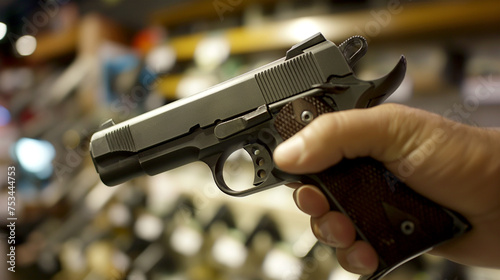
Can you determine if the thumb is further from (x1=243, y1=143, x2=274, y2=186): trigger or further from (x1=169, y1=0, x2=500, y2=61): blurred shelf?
(x1=169, y1=0, x2=500, y2=61): blurred shelf

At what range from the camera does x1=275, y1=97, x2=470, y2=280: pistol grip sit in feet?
1.85

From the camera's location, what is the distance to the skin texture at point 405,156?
0.55m

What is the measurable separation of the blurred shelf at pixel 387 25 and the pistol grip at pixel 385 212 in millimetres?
889

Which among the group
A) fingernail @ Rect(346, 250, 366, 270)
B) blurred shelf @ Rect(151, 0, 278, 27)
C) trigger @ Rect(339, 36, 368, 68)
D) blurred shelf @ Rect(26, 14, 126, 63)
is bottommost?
fingernail @ Rect(346, 250, 366, 270)

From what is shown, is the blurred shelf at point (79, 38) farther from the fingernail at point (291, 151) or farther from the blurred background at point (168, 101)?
A: the fingernail at point (291, 151)

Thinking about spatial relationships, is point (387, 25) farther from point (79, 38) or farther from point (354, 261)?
point (79, 38)

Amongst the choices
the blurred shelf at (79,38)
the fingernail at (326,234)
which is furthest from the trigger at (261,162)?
the blurred shelf at (79,38)

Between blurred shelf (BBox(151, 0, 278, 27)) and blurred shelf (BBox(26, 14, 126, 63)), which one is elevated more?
blurred shelf (BBox(26, 14, 126, 63))

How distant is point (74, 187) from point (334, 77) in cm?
226

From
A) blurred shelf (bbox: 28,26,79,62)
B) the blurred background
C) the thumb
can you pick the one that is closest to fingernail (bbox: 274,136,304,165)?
the thumb

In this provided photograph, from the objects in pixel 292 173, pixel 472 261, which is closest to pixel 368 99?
pixel 292 173

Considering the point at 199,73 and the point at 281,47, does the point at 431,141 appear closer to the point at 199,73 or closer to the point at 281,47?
the point at 281,47

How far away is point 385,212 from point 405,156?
4.3 inches

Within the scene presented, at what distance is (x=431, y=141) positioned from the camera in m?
0.57
